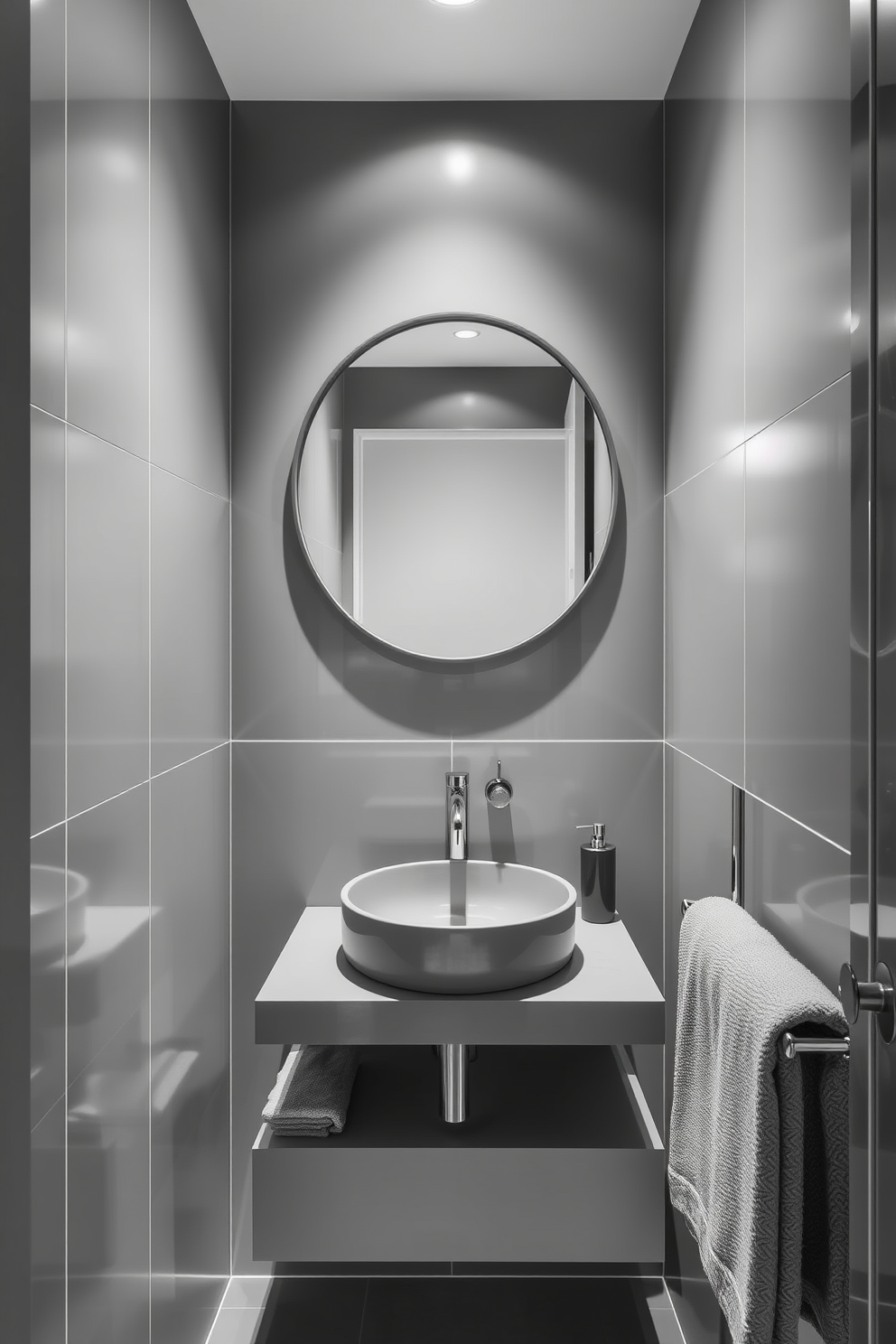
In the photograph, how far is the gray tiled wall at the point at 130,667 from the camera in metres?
1.08

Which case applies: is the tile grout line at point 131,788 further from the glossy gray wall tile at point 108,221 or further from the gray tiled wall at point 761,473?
the gray tiled wall at point 761,473

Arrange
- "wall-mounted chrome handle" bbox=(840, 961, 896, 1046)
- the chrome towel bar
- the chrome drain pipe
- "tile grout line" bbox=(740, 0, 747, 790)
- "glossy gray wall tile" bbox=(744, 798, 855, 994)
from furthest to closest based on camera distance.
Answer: the chrome drain pipe
"tile grout line" bbox=(740, 0, 747, 790)
"glossy gray wall tile" bbox=(744, 798, 855, 994)
the chrome towel bar
"wall-mounted chrome handle" bbox=(840, 961, 896, 1046)

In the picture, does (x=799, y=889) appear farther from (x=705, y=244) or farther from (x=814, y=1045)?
(x=705, y=244)

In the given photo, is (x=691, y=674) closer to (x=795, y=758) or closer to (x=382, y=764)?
(x=795, y=758)

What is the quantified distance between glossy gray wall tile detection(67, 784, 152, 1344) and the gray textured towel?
0.80 metres

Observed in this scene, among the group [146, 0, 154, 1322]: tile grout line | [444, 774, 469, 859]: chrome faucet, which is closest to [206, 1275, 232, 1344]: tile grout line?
[146, 0, 154, 1322]: tile grout line

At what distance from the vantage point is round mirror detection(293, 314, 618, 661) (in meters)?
1.92

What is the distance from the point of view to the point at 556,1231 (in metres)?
1.51

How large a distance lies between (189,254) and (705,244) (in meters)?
0.93

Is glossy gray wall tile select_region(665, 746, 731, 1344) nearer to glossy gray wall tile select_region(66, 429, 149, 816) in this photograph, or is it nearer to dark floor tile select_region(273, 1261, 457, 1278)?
dark floor tile select_region(273, 1261, 457, 1278)

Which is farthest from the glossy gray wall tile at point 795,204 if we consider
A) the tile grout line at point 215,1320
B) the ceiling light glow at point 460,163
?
the tile grout line at point 215,1320

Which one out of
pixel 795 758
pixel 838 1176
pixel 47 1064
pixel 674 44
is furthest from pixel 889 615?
pixel 674 44

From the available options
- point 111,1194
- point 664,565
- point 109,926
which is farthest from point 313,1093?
point 664,565

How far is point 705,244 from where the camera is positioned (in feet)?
5.20
